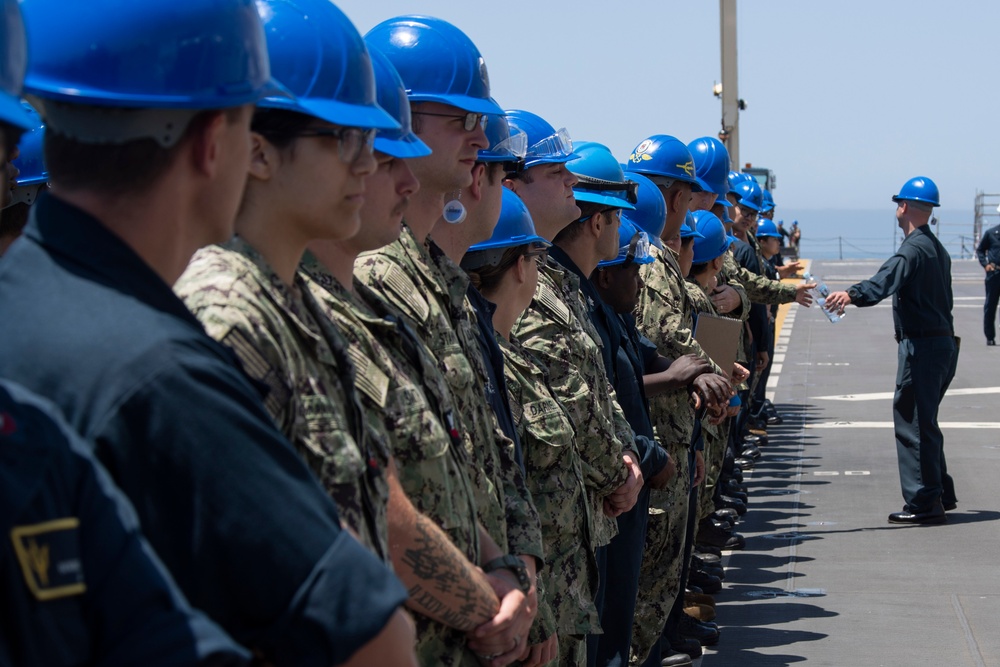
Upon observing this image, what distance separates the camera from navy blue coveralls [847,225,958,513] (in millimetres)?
9508

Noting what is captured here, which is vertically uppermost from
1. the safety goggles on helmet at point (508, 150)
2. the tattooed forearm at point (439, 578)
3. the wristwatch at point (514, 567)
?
the safety goggles on helmet at point (508, 150)

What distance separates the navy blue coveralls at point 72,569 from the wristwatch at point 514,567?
149 centimetres

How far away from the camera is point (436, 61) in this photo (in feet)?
11.6

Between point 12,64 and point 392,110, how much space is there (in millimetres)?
1479

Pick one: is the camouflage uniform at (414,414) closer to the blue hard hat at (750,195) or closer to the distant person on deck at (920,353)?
the distant person on deck at (920,353)

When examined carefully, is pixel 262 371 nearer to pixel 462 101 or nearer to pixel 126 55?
pixel 126 55

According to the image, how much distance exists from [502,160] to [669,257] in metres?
2.89

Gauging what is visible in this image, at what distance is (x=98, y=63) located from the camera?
1.59 m

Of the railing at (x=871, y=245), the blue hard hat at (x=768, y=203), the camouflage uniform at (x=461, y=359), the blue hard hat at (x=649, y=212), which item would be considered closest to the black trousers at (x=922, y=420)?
the blue hard hat at (x=649, y=212)

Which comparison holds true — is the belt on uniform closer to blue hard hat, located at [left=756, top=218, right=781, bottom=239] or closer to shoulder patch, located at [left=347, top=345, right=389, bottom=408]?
blue hard hat, located at [left=756, top=218, right=781, bottom=239]

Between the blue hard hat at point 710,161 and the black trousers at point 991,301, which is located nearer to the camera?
the blue hard hat at point 710,161

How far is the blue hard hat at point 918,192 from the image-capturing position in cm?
993

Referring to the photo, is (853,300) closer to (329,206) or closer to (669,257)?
(669,257)

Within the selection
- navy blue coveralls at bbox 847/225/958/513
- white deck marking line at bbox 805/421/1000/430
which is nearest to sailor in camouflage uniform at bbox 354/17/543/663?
navy blue coveralls at bbox 847/225/958/513
